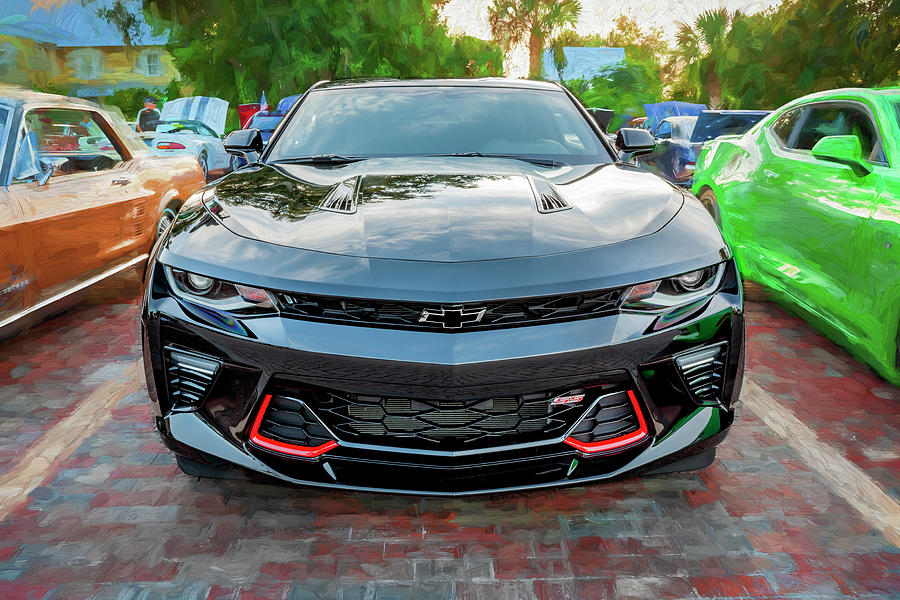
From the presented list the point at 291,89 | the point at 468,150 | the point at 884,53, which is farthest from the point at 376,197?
the point at 884,53

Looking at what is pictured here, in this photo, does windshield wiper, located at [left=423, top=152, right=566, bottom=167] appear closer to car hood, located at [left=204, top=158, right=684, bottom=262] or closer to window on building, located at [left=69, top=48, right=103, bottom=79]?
car hood, located at [left=204, top=158, right=684, bottom=262]

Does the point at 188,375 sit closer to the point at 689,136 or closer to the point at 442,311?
the point at 442,311

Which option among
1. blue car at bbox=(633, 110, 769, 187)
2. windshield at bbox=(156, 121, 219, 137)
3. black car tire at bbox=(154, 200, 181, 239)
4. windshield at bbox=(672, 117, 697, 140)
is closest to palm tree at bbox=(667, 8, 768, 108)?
windshield at bbox=(672, 117, 697, 140)

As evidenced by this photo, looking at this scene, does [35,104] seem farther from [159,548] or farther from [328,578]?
[328,578]

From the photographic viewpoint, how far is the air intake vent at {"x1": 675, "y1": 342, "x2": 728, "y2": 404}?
2.53m

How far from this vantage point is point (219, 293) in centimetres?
251

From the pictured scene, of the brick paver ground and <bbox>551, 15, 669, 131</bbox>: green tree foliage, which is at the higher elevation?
the brick paver ground

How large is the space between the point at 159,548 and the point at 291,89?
23452 millimetres

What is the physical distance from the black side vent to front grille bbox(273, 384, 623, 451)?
753 mm

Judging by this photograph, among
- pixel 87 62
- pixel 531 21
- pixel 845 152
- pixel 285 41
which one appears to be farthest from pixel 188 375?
pixel 87 62

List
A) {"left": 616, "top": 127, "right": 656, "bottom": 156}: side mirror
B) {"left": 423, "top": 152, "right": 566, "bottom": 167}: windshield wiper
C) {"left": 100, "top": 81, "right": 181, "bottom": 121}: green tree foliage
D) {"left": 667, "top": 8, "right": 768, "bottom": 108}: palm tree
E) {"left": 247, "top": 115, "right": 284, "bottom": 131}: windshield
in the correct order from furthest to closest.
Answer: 1. {"left": 100, "top": 81, "right": 181, "bottom": 121}: green tree foliage
2. {"left": 667, "top": 8, "right": 768, "bottom": 108}: palm tree
3. {"left": 247, "top": 115, "right": 284, "bottom": 131}: windshield
4. {"left": 616, "top": 127, "right": 656, "bottom": 156}: side mirror
5. {"left": 423, "top": 152, "right": 566, "bottom": 167}: windshield wiper

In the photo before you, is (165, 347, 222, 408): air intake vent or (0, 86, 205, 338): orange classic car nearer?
(165, 347, 222, 408): air intake vent

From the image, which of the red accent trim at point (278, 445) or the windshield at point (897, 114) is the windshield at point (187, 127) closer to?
the windshield at point (897, 114)

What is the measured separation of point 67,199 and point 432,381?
3686 mm
